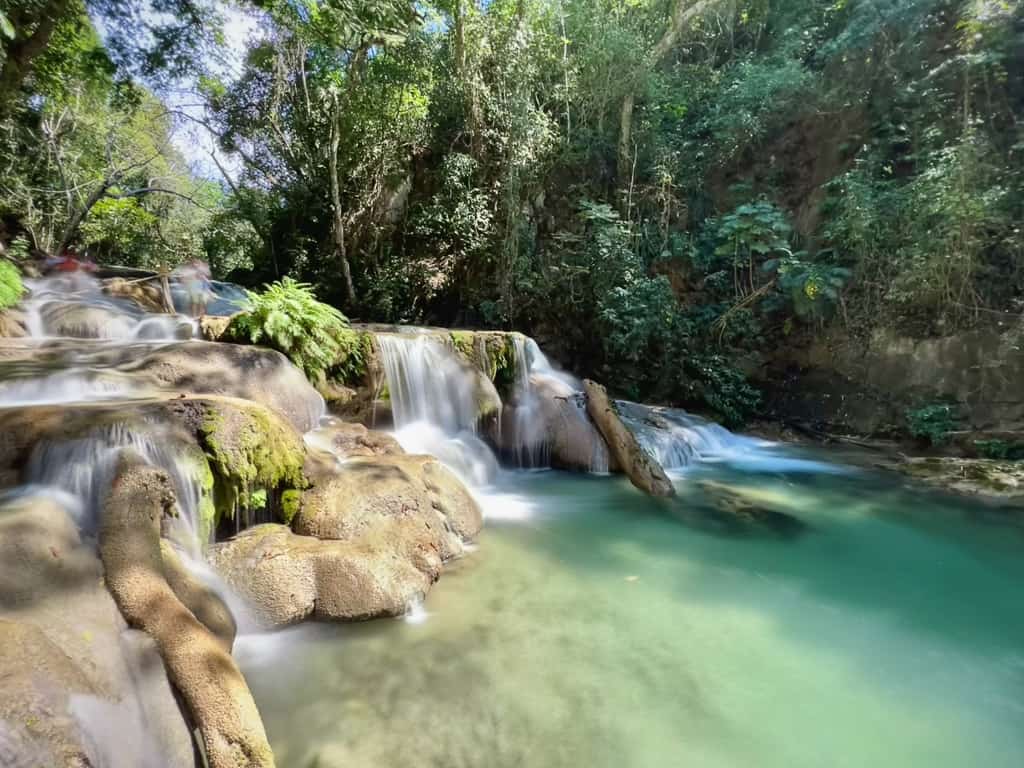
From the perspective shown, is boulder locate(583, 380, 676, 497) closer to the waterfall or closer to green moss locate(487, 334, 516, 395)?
green moss locate(487, 334, 516, 395)

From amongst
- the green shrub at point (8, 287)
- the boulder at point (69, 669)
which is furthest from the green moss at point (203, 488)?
the green shrub at point (8, 287)

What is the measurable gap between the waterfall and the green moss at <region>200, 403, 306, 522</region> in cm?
255

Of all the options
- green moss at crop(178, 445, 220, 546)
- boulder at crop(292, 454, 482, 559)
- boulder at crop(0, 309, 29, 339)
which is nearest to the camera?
green moss at crop(178, 445, 220, 546)

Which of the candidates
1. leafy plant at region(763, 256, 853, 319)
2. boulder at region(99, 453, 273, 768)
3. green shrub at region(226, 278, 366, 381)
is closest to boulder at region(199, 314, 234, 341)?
green shrub at region(226, 278, 366, 381)

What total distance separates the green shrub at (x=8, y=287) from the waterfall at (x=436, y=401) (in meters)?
4.65

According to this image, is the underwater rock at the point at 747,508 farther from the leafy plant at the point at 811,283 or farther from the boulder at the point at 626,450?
the leafy plant at the point at 811,283

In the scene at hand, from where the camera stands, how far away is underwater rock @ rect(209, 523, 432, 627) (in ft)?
10.5

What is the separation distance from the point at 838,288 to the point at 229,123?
15.4 m

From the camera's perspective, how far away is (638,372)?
36.7 feet

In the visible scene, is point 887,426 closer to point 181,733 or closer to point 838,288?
point 838,288

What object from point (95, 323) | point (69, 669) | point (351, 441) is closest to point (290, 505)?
point (351, 441)

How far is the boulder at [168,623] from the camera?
6.49 feet

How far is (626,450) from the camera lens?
6887 millimetres

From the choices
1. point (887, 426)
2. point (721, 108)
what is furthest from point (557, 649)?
point (721, 108)
